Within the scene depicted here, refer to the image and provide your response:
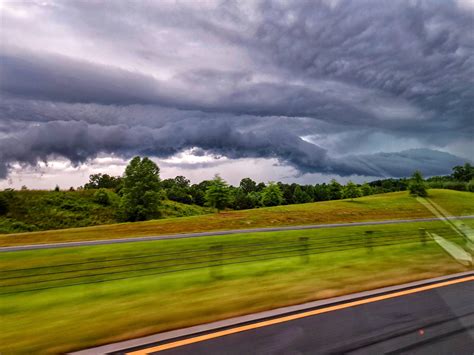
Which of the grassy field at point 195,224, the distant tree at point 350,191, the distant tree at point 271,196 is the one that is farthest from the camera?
the distant tree at point 271,196

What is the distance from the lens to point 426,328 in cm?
547

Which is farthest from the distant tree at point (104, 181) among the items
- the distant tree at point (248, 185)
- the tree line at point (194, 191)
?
the distant tree at point (248, 185)

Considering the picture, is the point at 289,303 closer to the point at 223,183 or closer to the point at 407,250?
the point at 407,250

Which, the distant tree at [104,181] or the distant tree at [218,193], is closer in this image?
the distant tree at [218,193]

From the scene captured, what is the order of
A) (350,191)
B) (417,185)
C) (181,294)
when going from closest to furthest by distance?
(181,294) < (417,185) < (350,191)

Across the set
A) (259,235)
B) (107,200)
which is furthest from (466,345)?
(107,200)

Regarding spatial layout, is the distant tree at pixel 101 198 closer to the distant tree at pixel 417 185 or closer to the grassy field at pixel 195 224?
the grassy field at pixel 195 224

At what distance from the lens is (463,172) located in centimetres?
16850

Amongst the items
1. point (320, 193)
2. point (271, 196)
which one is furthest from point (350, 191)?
point (320, 193)

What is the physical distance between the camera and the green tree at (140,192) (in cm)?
6712

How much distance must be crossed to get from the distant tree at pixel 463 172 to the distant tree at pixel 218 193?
5534 inches

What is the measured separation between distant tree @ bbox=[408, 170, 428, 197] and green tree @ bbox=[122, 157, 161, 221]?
5606 cm

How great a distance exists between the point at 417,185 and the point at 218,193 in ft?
156

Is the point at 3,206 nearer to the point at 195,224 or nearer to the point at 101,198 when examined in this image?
the point at 101,198
